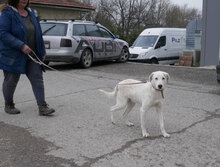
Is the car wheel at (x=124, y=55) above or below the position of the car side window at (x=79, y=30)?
below

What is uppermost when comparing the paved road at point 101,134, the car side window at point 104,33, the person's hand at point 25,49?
the car side window at point 104,33

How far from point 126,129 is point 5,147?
1.85 metres

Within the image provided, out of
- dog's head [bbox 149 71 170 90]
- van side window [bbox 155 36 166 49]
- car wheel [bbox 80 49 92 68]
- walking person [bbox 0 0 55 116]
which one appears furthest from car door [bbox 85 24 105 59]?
dog's head [bbox 149 71 170 90]

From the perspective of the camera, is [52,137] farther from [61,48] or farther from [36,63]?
[61,48]

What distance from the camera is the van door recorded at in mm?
17219

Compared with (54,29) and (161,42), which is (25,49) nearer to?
(54,29)

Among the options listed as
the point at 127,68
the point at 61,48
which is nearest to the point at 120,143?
the point at 61,48

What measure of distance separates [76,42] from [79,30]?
0.76 m

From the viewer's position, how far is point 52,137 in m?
4.55

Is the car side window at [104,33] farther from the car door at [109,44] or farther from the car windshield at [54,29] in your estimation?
the car windshield at [54,29]

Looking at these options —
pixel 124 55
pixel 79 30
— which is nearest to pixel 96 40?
pixel 79 30

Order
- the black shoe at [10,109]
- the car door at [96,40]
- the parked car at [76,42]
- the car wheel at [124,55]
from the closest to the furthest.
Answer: the black shoe at [10,109] → the parked car at [76,42] → the car door at [96,40] → the car wheel at [124,55]

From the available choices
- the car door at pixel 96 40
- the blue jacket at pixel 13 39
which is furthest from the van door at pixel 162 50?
the blue jacket at pixel 13 39

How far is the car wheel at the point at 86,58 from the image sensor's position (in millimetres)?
12083
